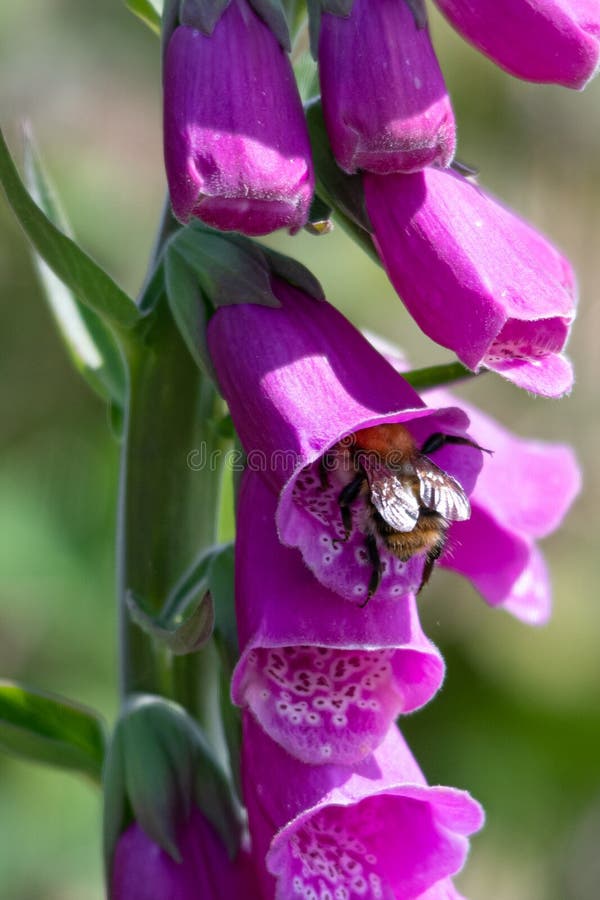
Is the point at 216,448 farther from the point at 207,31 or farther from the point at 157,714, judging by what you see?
the point at 207,31

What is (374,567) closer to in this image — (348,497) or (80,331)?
(348,497)

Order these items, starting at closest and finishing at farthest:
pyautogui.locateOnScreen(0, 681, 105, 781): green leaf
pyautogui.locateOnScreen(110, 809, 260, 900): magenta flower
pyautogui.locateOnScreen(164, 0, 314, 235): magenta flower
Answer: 1. pyautogui.locateOnScreen(164, 0, 314, 235): magenta flower
2. pyautogui.locateOnScreen(110, 809, 260, 900): magenta flower
3. pyautogui.locateOnScreen(0, 681, 105, 781): green leaf

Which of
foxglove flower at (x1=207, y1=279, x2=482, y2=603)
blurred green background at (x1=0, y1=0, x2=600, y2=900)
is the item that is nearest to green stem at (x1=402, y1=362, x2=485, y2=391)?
foxglove flower at (x1=207, y1=279, x2=482, y2=603)

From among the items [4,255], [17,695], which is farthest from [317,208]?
[4,255]

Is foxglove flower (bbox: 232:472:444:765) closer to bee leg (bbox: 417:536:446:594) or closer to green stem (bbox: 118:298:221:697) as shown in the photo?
bee leg (bbox: 417:536:446:594)

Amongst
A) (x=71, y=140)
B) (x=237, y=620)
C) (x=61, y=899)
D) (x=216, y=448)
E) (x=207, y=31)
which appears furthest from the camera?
(x=71, y=140)
